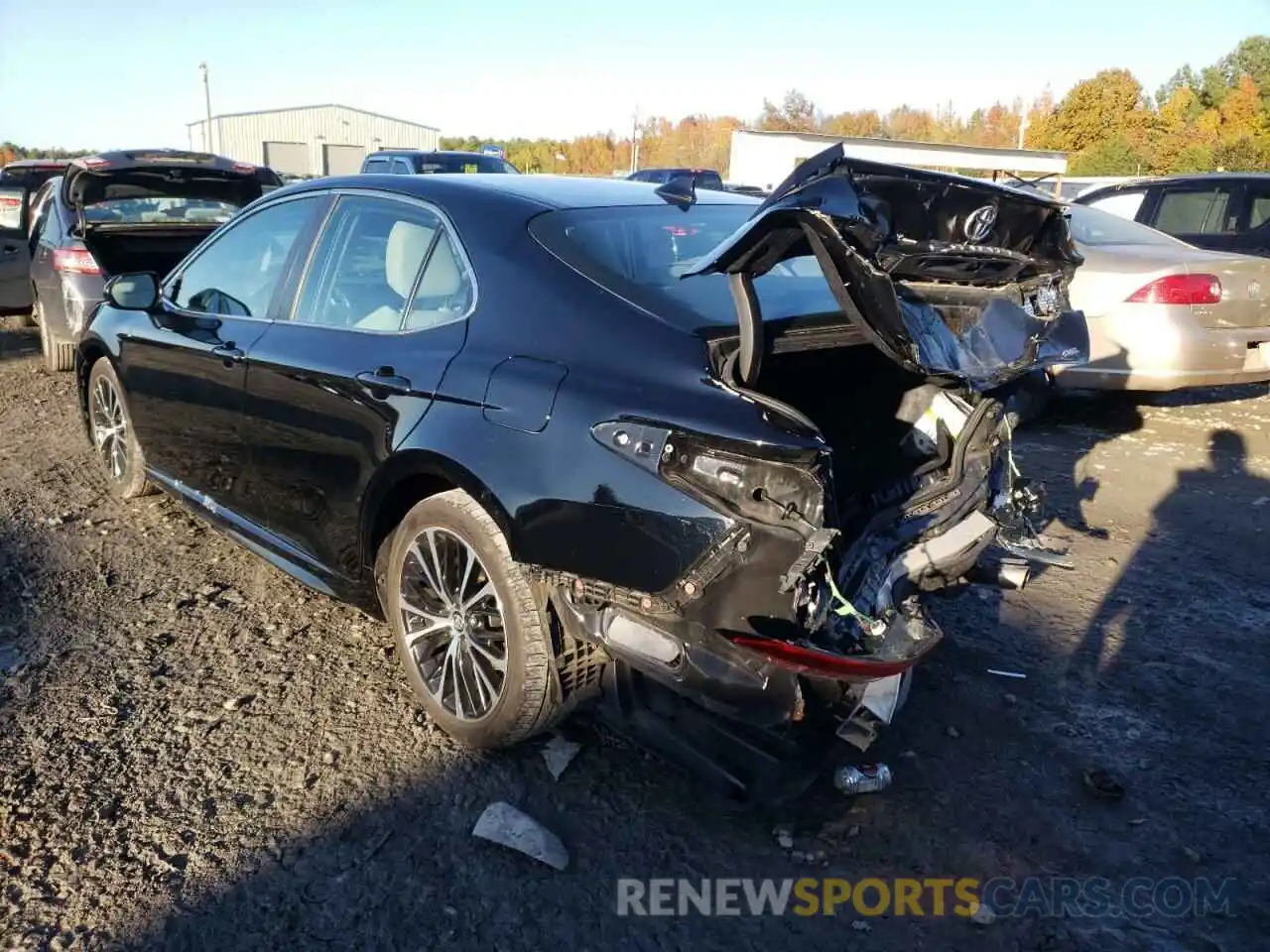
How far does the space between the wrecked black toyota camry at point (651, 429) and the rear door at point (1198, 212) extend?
22.6 feet

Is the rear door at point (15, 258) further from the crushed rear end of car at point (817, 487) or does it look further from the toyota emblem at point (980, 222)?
the toyota emblem at point (980, 222)

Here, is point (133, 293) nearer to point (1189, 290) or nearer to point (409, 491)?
point (409, 491)

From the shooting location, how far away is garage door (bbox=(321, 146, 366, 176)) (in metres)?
48.2

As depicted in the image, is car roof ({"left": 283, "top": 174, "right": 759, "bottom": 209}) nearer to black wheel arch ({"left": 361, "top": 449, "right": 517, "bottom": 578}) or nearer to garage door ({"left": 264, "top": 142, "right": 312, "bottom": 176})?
black wheel arch ({"left": 361, "top": 449, "right": 517, "bottom": 578})

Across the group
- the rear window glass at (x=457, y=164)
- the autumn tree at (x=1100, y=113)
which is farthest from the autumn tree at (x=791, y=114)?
the rear window glass at (x=457, y=164)

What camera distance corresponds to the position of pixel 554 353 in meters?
2.68

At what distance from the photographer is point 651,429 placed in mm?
2402

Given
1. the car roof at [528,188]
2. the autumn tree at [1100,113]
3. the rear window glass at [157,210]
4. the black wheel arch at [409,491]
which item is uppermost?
the autumn tree at [1100,113]

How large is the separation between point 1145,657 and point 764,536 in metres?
2.28

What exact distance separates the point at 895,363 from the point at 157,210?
707 cm

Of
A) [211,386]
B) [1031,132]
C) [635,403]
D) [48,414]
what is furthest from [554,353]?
[1031,132]

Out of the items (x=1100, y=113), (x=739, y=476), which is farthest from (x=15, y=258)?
(x=1100, y=113)

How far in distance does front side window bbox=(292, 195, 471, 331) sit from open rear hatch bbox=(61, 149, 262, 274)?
4.65 meters

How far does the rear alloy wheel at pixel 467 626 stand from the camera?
9.10ft
